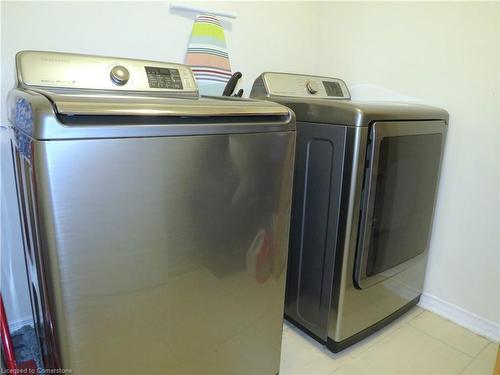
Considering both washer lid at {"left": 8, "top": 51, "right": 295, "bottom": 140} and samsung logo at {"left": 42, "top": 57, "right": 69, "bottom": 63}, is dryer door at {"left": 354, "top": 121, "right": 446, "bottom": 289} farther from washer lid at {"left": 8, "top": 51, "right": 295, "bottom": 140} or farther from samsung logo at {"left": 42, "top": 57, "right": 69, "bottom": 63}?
samsung logo at {"left": 42, "top": 57, "right": 69, "bottom": 63}

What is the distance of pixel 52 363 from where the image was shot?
0.90 meters

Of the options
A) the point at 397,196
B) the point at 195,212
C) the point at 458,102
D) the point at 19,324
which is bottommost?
the point at 19,324

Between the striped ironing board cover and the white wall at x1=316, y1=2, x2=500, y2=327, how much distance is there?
2.63 ft

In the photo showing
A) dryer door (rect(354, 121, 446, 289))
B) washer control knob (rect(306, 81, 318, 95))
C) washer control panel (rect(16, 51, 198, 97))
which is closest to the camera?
washer control panel (rect(16, 51, 198, 97))

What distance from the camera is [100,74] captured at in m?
Result: 1.18

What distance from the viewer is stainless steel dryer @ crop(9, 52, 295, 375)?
0.75m

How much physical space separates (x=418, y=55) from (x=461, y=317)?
1.24 m

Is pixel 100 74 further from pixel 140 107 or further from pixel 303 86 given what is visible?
pixel 303 86

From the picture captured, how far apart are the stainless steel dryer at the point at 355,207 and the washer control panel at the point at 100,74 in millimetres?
467

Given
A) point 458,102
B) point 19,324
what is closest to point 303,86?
point 458,102

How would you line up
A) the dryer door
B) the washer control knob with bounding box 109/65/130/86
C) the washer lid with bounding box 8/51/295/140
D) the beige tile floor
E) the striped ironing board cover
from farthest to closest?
1. the striped ironing board cover
2. the beige tile floor
3. the dryer door
4. the washer control knob with bounding box 109/65/130/86
5. the washer lid with bounding box 8/51/295/140

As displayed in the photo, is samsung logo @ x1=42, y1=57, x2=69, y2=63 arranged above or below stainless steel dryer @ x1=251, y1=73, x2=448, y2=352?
above

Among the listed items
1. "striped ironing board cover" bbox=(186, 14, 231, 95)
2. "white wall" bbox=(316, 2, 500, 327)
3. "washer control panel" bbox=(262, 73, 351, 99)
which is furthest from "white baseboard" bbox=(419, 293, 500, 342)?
"striped ironing board cover" bbox=(186, 14, 231, 95)

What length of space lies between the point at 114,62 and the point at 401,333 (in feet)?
5.32
